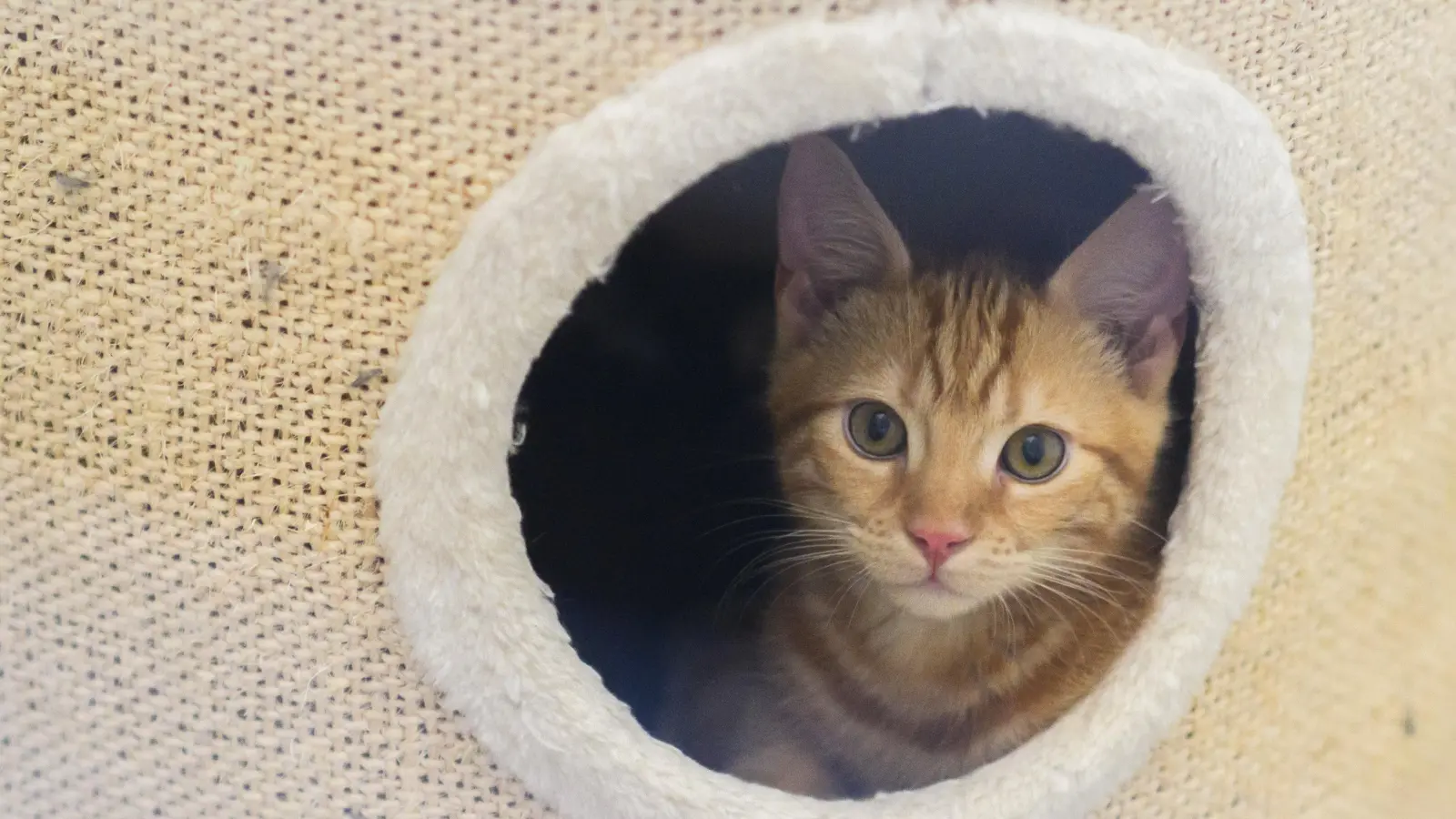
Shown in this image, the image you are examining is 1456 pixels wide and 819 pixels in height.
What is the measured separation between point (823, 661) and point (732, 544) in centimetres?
31

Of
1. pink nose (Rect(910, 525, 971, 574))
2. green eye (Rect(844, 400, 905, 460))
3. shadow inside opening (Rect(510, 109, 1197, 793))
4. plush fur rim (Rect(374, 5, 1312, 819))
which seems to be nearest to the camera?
plush fur rim (Rect(374, 5, 1312, 819))

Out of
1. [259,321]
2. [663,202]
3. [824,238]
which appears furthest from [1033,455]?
[259,321]

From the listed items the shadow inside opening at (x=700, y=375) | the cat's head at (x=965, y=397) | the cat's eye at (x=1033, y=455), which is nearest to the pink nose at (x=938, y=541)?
the cat's head at (x=965, y=397)

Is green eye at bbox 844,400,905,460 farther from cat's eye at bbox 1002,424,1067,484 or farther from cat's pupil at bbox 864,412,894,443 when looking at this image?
cat's eye at bbox 1002,424,1067,484

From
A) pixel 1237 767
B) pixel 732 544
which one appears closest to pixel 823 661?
pixel 732 544

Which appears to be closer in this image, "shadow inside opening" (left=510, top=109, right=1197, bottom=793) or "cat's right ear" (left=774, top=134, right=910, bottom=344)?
"cat's right ear" (left=774, top=134, right=910, bottom=344)

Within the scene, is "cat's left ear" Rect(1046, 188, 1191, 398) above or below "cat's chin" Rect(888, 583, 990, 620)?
above

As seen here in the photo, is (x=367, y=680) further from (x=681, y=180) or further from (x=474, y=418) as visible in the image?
(x=681, y=180)

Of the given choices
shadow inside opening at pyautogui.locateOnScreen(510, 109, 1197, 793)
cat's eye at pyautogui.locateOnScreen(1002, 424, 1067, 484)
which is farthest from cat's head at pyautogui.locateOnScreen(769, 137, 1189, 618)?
shadow inside opening at pyautogui.locateOnScreen(510, 109, 1197, 793)

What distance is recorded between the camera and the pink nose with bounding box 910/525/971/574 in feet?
3.24

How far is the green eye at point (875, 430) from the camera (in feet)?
3.64

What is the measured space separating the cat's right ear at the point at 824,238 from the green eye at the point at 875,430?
0.14 m

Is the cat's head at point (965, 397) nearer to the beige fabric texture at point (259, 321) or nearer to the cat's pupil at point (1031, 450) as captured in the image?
the cat's pupil at point (1031, 450)

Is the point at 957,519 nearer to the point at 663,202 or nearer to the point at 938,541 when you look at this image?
the point at 938,541
